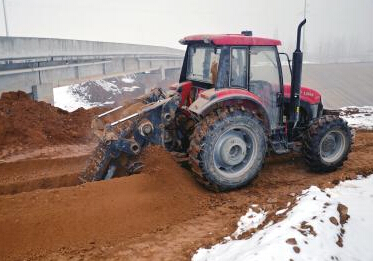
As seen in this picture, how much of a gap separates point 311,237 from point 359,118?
9104 millimetres

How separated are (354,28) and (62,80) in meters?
117

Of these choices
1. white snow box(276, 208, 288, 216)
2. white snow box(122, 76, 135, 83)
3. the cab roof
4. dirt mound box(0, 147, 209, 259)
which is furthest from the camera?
white snow box(122, 76, 135, 83)

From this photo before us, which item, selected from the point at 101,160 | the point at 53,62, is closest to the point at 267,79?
the point at 101,160

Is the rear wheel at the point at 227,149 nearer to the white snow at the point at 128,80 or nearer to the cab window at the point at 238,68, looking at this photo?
the cab window at the point at 238,68

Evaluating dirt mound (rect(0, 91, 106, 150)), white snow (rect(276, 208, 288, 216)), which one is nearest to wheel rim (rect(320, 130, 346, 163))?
white snow (rect(276, 208, 288, 216))

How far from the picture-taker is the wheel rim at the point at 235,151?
5.86 m

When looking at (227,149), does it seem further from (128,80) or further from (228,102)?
(128,80)

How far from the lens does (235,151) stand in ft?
19.8

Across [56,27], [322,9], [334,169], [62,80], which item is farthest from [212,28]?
[334,169]

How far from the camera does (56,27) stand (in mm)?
81500

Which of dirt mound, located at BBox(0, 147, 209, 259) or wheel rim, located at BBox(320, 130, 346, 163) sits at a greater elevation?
wheel rim, located at BBox(320, 130, 346, 163)

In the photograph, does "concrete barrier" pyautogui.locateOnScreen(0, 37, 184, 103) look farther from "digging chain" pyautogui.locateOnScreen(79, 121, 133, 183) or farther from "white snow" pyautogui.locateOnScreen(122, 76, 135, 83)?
"digging chain" pyautogui.locateOnScreen(79, 121, 133, 183)

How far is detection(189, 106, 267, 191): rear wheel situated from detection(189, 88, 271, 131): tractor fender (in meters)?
0.15

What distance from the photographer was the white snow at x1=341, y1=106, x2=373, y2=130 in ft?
35.8
